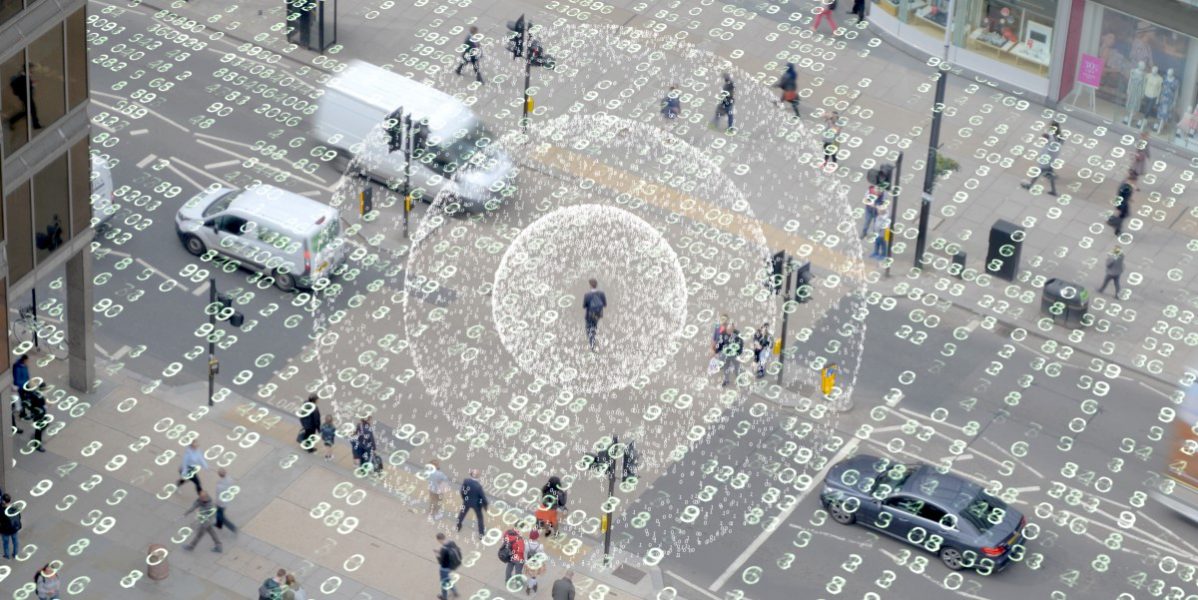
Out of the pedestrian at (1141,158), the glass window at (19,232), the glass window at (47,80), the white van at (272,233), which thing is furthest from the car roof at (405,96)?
the pedestrian at (1141,158)

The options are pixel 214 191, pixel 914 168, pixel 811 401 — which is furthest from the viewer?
pixel 914 168

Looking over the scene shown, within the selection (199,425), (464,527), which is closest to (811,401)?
(464,527)

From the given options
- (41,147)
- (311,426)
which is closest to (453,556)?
(311,426)

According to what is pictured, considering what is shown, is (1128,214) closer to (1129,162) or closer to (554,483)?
(1129,162)

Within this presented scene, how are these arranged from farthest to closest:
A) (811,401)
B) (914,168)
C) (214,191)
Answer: (914,168) → (214,191) → (811,401)

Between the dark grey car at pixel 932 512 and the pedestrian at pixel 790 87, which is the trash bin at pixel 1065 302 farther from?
the pedestrian at pixel 790 87

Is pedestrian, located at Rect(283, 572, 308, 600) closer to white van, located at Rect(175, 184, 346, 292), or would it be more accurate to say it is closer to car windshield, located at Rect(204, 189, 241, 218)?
white van, located at Rect(175, 184, 346, 292)

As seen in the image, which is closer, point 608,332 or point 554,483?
point 554,483
